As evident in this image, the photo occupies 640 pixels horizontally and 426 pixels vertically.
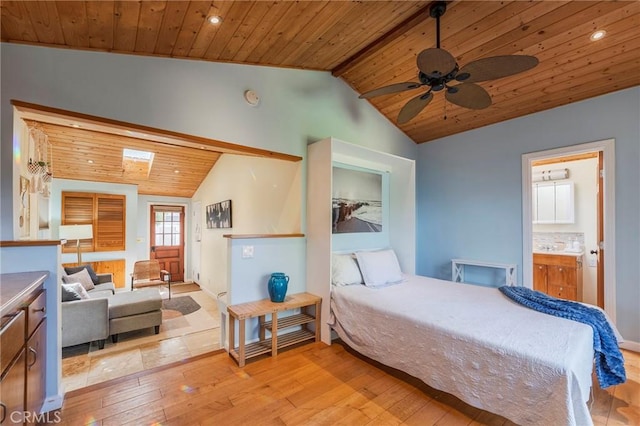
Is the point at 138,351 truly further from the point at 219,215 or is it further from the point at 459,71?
the point at 459,71

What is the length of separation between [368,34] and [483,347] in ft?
8.96

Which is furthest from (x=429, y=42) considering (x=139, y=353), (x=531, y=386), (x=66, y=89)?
(x=139, y=353)

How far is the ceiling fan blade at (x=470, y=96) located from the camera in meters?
2.21

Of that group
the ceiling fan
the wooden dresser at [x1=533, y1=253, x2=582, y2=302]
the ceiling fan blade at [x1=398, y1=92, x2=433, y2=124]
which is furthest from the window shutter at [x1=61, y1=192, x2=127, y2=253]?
the wooden dresser at [x1=533, y1=253, x2=582, y2=302]

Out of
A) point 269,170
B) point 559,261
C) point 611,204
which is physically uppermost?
point 269,170

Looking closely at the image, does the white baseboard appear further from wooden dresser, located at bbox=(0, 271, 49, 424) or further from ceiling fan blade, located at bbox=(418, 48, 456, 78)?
wooden dresser, located at bbox=(0, 271, 49, 424)

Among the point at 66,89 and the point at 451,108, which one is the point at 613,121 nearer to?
the point at 451,108

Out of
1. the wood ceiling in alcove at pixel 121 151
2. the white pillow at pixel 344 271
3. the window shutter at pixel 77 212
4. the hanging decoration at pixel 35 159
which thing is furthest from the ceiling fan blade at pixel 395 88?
the window shutter at pixel 77 212

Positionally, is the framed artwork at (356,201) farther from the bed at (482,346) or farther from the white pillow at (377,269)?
the bed at (482,346)

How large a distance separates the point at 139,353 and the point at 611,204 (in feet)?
17.2

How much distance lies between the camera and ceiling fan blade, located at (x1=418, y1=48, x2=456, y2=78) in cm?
189

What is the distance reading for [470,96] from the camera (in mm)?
2295

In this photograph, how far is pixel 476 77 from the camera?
2.13 metres

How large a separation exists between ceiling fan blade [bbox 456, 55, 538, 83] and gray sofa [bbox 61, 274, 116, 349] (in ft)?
13.6
